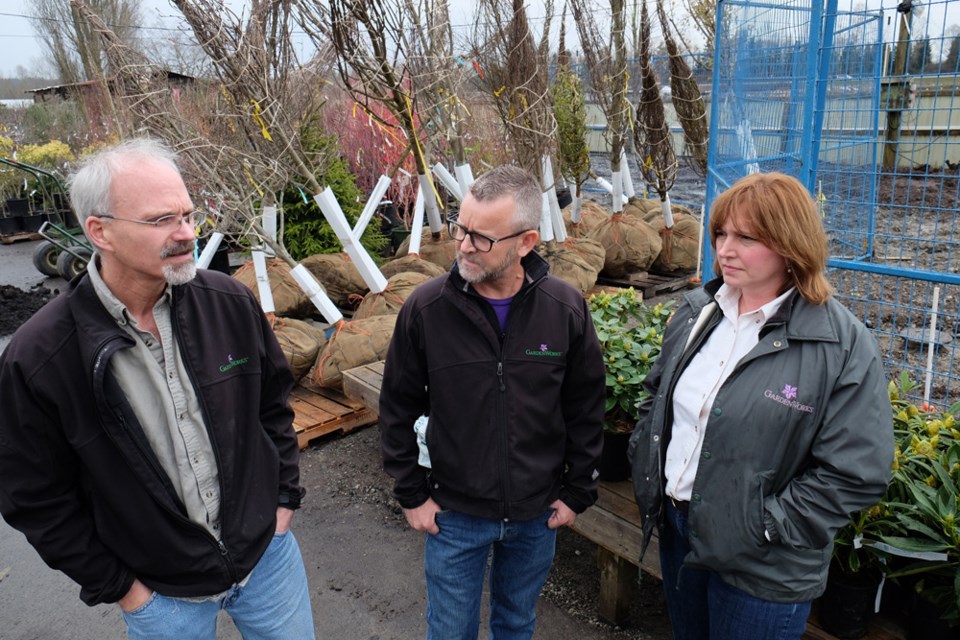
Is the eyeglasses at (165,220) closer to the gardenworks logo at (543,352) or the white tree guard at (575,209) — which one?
the gardenworks logo at (543,352)

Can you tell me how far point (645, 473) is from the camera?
1.88 meters

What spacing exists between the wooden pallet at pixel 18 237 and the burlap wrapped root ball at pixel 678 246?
11.1 metres

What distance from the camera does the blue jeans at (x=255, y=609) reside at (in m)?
1.72

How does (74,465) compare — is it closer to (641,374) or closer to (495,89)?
(641,374)

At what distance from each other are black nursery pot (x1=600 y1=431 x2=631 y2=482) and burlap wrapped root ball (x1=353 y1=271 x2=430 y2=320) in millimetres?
2598

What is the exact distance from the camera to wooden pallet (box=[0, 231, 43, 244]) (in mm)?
12211

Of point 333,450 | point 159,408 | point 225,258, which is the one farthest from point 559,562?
point 225,258

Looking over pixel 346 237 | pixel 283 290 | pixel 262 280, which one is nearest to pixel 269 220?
pixel 262 280

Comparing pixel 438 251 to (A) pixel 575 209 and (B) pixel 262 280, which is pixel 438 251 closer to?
(A) pixel 575 209

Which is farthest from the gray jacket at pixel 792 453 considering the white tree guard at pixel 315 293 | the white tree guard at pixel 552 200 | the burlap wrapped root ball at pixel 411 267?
the white tree guard at pixel 552 200

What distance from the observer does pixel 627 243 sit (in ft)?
24.5

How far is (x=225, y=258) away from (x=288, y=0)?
13.4ft

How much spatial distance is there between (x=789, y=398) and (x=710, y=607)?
2.07 feet

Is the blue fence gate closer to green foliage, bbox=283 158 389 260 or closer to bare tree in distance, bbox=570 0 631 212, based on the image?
bare tree in distance, bbox=570 0 631 212
